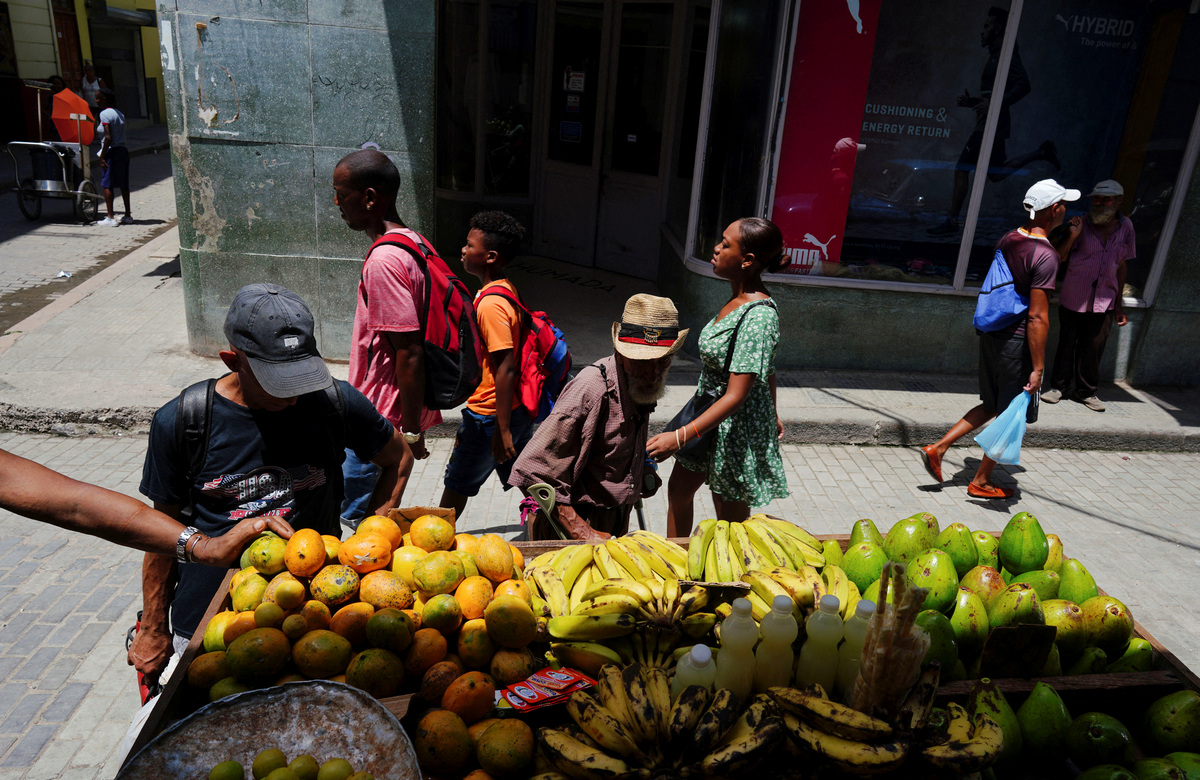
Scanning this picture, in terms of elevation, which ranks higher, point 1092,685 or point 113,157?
point 113,157

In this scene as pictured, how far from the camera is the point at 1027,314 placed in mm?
5426

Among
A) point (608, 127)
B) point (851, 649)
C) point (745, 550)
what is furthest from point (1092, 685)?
point (608, 127)

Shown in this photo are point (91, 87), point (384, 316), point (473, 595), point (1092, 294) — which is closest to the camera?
point (473, 595)

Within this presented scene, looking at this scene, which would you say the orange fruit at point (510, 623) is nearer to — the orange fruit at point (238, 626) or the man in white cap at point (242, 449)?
the orange fruit at point (238, 626)

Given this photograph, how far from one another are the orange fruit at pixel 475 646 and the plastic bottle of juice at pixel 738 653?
68cm

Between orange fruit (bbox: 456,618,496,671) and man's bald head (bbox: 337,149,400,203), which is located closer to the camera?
orange fruit (bbox: 456,618,496,671)

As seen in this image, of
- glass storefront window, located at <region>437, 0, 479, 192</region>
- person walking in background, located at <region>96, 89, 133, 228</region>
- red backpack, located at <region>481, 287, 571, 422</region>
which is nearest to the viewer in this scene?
red backpack, located at <region>481, 287, 571, 422</region>

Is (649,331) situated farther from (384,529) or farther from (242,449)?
(242,449)

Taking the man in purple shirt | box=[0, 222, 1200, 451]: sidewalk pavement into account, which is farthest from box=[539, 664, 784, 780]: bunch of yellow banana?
the man in purple shirt

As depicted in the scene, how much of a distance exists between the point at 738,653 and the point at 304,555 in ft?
4.32

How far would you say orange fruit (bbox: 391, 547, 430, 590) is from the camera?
2.57 meters

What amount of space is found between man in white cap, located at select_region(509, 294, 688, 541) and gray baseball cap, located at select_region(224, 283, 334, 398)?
3.65 ft

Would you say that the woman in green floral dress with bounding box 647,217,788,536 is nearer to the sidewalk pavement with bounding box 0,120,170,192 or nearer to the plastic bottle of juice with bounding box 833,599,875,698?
the plastic bottle of juice with bounding box 833,599,875,698

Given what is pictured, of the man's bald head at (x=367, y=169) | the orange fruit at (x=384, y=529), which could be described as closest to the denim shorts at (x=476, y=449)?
the man's bald head at (x=367, y=169)
